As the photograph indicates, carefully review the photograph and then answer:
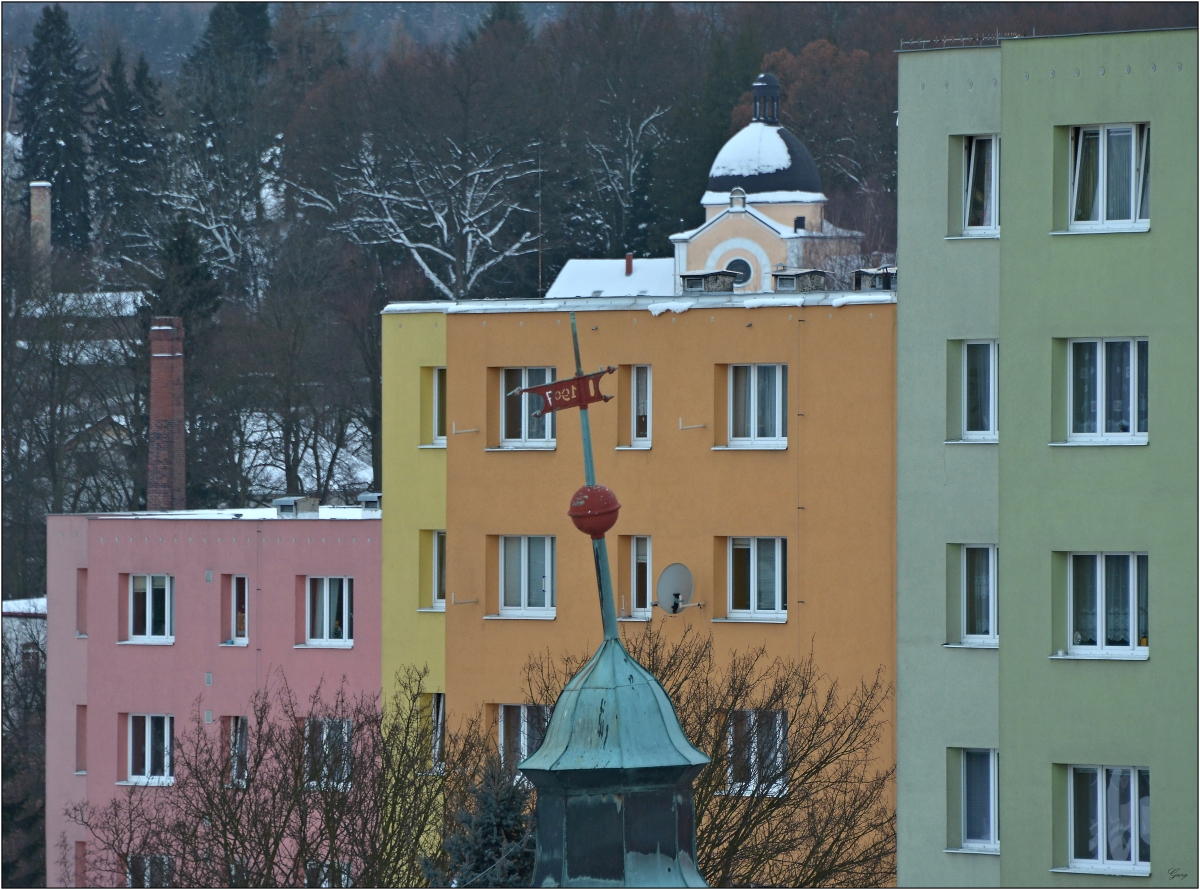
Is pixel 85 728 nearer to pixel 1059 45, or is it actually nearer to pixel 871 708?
pixel 871 708

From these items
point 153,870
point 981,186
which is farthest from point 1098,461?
point 153,870

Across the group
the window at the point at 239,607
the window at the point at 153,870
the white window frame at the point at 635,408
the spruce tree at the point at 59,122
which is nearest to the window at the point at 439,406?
the white window frame at the point at 635,408

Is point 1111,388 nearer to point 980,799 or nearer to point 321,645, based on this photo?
point 980,799

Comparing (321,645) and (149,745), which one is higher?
(321,645)

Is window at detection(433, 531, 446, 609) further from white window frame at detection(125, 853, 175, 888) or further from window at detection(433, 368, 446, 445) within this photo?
white window frame at detection(125, 853, 175, 888)

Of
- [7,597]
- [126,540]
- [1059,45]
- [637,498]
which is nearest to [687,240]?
[7,597]

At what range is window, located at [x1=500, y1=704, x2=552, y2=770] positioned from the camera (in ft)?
113

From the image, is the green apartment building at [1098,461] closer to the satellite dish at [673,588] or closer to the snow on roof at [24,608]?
the satellite dish at [673,588]

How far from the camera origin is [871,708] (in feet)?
111

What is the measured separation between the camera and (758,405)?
121 ft

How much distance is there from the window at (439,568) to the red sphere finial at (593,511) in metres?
29.5

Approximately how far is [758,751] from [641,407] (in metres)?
7.05

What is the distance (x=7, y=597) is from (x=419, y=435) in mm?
40121

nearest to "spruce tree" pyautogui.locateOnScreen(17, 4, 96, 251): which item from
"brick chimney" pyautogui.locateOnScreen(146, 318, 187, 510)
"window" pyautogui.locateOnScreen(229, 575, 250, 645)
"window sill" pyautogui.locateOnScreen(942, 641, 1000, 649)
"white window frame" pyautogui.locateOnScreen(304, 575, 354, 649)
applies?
"brick chimney" pyautogui.locateOnScreen(146, 318, 187, 510)
